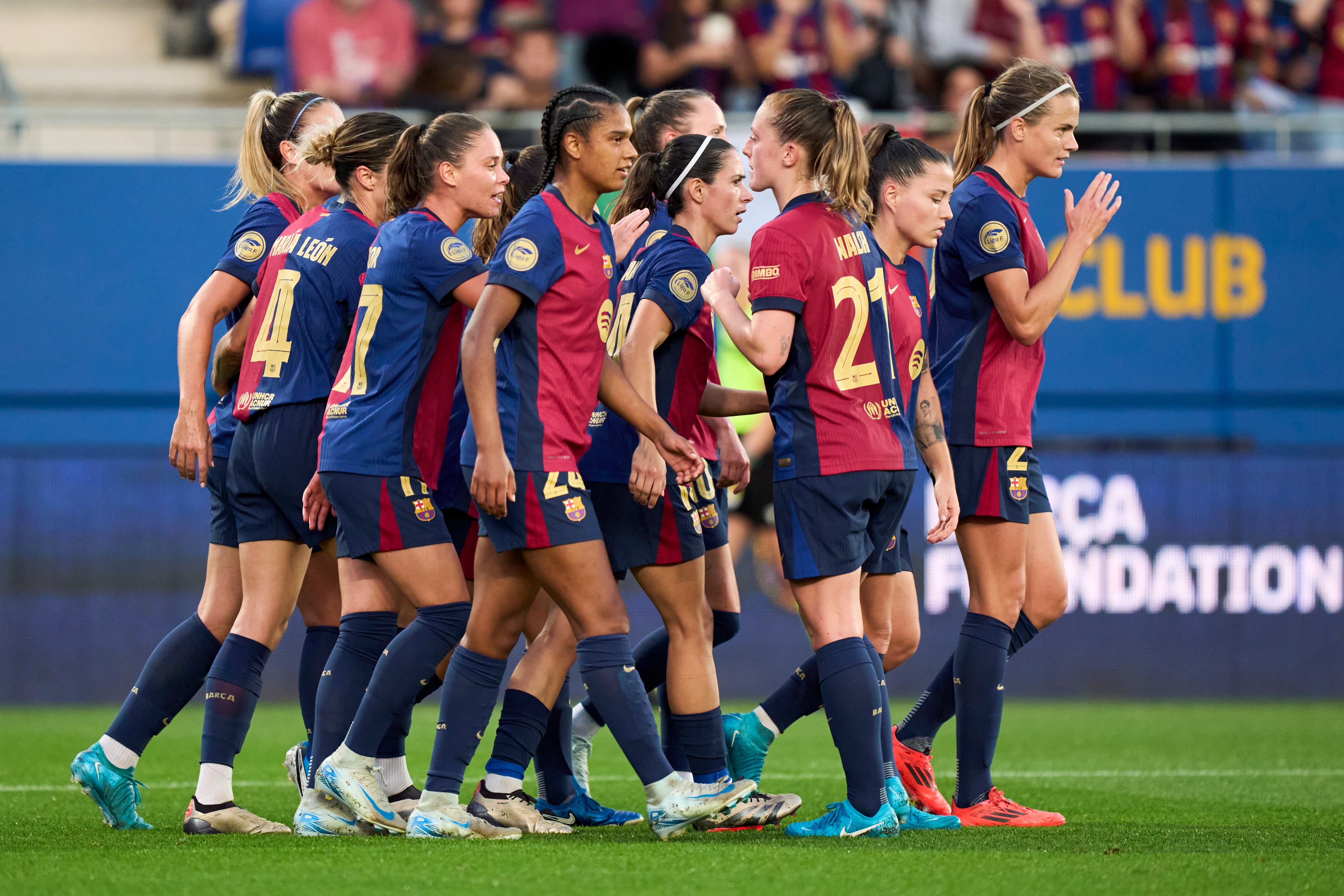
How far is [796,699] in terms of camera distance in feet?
16.7

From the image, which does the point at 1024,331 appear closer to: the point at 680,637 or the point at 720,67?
the point at 680,637

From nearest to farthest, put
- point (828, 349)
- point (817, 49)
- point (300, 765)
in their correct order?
point (828, 349)
point (300, 765)
point (817, 49)

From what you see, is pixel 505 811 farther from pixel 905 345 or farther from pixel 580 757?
pixel 905 345

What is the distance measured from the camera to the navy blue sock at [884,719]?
14.6ft

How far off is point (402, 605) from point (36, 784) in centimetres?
193

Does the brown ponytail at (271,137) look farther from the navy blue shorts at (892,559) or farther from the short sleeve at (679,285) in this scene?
the navy blue shorts at (892,559)

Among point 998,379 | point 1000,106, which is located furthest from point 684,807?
point 1000,106

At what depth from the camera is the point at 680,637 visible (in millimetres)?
4617

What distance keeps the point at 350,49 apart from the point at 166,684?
7.60 m

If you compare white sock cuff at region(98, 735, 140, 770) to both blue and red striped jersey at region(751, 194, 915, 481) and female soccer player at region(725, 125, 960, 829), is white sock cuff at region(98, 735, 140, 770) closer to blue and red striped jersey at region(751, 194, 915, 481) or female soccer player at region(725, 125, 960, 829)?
female soccer player at region(725, 125, 960, 829)

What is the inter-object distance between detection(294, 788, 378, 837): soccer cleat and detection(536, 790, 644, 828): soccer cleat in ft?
2.10

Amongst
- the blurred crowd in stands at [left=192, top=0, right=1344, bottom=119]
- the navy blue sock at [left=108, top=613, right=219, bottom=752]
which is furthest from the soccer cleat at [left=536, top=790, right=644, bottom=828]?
the blurred crowd in stands at [left=192, top=0, right=1344, bottom=119]

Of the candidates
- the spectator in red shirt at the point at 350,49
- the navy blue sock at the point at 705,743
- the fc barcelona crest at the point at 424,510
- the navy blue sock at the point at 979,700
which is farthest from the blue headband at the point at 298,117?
the spectator in red shirt at the point at 350,49

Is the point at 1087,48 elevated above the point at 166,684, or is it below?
above
